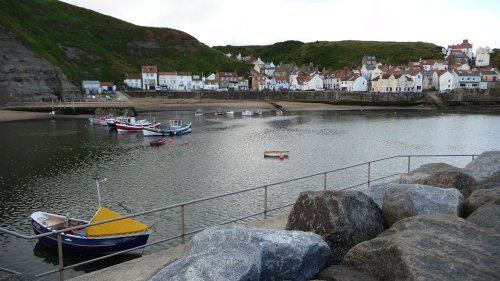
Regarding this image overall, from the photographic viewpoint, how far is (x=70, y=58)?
502ft

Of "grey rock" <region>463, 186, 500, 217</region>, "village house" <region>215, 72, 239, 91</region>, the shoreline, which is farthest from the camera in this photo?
"village house" <region>215, 72, 239, 91</region>

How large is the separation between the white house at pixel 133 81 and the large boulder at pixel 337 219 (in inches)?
6047

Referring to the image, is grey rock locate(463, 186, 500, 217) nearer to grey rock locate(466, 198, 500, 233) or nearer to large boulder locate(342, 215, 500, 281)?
grey rock locate(466, 198, 500, 233)

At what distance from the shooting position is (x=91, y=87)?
438ft

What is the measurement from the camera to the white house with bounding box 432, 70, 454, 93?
142 metres

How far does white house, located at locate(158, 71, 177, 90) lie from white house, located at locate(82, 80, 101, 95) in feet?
100

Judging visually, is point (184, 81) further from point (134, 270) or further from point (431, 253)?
point (431, 253)

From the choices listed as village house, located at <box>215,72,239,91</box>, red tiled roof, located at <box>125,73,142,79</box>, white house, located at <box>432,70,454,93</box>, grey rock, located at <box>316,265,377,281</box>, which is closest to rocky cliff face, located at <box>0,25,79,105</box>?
red tiled roof, located at <box>125,73,142,79</box>

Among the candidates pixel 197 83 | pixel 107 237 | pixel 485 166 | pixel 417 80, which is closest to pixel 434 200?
pixel 485 166

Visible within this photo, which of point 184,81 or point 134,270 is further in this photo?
point 184,81

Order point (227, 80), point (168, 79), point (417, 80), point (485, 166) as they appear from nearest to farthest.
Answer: point (485, 166) → point (417, 80) → point (168, 79) → point (227, 80)

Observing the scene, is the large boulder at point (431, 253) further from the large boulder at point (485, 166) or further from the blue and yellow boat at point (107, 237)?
the blue and yellow boat at point (107, 237)

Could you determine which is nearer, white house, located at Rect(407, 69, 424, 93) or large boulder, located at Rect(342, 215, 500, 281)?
large boulder, located at Rect(342, 215, 500, 281)

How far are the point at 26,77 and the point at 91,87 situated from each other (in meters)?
27.4
